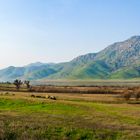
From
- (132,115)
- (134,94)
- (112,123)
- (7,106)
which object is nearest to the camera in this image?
(112,123)

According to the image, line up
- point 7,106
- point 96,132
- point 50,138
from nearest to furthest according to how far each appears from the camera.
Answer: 1. point 50,138
2. point 96,132
3. point 7,106

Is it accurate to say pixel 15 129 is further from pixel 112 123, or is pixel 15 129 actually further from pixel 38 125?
pixel 112 123

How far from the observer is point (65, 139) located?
2961cm

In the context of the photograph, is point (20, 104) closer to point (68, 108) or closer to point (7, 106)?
point (7, 106)

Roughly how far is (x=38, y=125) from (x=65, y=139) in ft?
13.2

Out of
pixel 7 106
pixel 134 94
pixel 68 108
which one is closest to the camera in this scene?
pixel 68 108

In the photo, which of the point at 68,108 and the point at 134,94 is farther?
the point at 134,94

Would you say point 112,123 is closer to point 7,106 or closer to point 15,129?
point 15,129

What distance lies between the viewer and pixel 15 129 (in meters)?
29.4

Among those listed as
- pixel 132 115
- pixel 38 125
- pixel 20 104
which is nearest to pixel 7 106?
pixel 20 104

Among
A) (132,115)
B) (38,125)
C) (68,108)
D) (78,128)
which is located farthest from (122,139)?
(68,108)

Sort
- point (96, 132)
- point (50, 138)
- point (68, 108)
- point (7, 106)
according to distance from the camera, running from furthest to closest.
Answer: point (7, 106)
point (68, 108)
point (96, 132)
point (50, 138)

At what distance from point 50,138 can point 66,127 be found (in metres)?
3.72

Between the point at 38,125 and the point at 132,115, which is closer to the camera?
the point at 38,125
